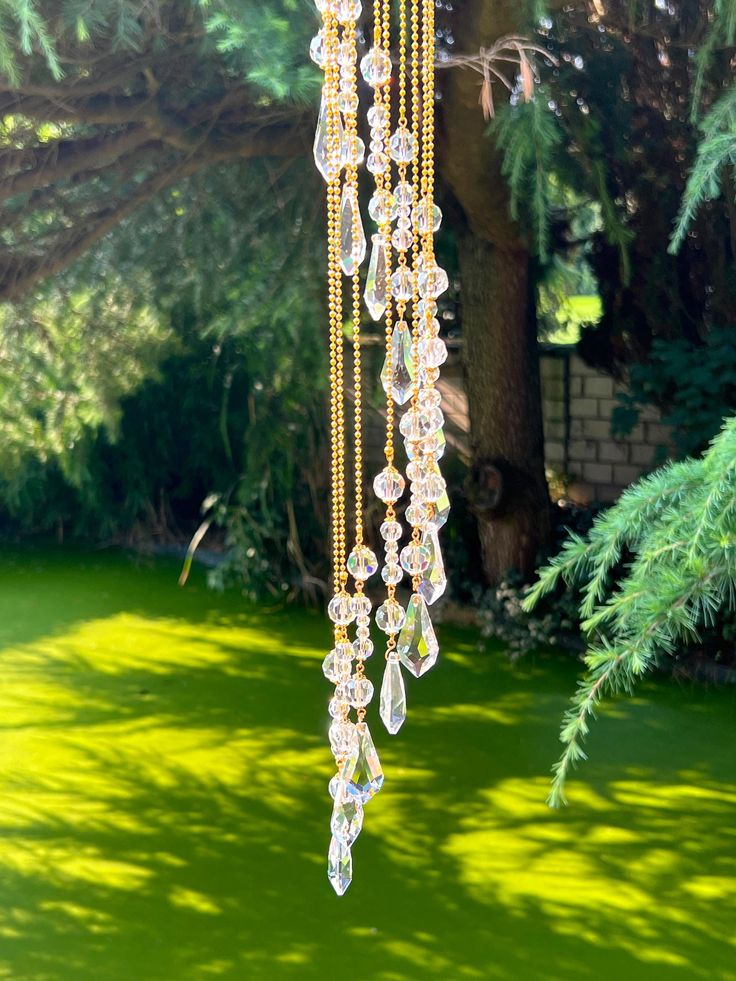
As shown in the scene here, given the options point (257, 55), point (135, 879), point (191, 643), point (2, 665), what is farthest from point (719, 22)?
point (2, 665)

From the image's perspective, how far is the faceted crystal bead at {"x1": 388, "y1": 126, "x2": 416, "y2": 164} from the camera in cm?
125

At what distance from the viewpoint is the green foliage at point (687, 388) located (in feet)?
11.3

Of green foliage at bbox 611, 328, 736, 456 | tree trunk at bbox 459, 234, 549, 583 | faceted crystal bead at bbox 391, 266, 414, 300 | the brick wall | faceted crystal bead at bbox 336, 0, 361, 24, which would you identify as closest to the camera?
faceted crystal bead at bbox 336, 0, 361, 24

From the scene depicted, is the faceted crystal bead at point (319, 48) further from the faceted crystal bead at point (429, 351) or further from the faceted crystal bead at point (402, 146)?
the faceted crystal bead at point (429, 351)

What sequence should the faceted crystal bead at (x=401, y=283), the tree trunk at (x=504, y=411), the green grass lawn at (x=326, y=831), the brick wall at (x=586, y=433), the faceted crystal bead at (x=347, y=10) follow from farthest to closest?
the brick wall at (x=586, y=433) < the tree trunk at (x=504, y=411) < the green grass lawn at (x=326, y=831) < the faceted crystal bead at (x=401, y=283) < the faceted crystal bead at (x=347, y=10)

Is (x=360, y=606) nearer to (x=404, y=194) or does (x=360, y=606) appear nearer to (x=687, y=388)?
(x=404, y=194)

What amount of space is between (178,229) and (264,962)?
7.85 ft

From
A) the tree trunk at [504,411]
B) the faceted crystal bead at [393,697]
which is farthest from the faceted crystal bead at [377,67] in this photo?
the tree trunk at [504,411]

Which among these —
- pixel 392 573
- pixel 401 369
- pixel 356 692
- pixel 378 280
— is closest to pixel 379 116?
pixel 378 280

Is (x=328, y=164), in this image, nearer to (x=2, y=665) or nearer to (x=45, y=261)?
(x=45, y=261)

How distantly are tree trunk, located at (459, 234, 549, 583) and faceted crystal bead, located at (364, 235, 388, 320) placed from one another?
231cm

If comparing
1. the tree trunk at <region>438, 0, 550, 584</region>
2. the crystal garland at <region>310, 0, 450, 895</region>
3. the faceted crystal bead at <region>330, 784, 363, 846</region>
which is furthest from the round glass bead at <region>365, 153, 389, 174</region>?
the tree trunk at <region>438, 0, 550, 584</region>

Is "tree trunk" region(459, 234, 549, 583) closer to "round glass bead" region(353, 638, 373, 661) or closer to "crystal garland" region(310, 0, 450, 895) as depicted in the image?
"crystal garland" region(310, 0, 450, 895)

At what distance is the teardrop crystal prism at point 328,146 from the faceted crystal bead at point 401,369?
0.19 metres
